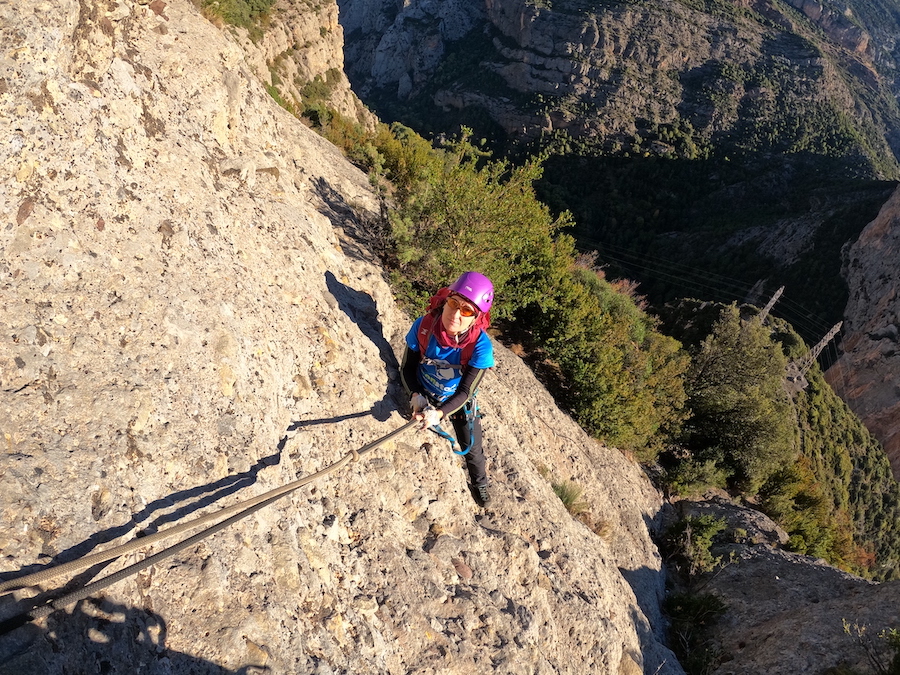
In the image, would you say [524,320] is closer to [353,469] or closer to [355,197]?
[355,197]

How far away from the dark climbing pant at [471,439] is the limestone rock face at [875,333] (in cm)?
5694

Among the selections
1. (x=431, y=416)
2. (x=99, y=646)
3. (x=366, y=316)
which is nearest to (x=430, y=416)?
(x=431, y=416)

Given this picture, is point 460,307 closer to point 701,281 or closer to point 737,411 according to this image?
point 737,411

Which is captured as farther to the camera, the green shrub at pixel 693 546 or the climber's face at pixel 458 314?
the green shrub at pixel 693 546

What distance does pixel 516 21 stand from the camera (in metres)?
100

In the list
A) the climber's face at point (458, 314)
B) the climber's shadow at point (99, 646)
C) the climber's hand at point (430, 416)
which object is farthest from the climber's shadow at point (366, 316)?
the climber's shadow at point (99, 646)

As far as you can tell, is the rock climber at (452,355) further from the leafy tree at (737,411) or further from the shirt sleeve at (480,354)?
the leafy tree at (737,411)

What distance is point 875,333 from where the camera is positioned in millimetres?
48156

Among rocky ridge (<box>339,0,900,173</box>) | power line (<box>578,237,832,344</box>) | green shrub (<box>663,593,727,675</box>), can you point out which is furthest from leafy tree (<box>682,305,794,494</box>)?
rocky ridge (<box>339,0,900,173</box>)

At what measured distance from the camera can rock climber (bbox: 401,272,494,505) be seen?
12.5 feet

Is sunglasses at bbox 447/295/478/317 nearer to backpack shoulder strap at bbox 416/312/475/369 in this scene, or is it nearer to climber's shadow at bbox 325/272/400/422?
backpack shoulder strap at bbox 416/312/475/369

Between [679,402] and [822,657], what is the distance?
29.0 ft

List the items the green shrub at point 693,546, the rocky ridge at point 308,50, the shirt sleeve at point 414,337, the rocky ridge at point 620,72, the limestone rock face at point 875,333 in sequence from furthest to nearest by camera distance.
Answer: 1. the rocky ridge at point 620,72
2. the limestone rock face at point 875,333
3. the rocky ridge at point 308,50
4. the green shrub at point 693,546
5. the shirt sleeve at point 414,337

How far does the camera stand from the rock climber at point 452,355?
3.81 meters
